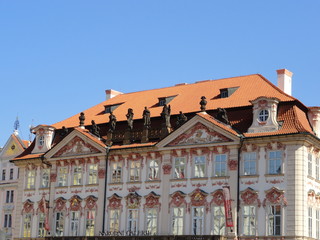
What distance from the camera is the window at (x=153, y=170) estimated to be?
2293 inches

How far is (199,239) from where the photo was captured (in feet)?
173

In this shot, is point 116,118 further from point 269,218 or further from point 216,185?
point 269,218

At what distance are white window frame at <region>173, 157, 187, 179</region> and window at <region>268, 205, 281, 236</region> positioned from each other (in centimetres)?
817

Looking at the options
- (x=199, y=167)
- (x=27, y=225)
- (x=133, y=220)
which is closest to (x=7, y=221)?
(x=27, y=225)

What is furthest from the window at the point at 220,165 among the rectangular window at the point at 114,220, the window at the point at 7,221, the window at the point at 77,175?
the window at the point at 7,221

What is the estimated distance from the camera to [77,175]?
2483 inches

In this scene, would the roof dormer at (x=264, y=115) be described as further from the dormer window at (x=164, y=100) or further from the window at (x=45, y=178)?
the window at (x=45, y=178)

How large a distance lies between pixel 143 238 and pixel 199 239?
541 cm

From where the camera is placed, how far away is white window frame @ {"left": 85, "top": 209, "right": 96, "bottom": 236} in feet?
199

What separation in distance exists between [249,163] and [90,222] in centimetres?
1579

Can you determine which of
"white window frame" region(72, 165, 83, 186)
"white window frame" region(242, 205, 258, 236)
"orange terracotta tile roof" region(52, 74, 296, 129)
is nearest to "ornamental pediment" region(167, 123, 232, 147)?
"orange terracotta tile roof" region(52, 74, 296, 129)

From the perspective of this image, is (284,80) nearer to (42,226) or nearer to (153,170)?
(153,170)

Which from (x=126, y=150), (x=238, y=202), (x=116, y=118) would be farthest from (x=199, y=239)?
(x=116, y=118)

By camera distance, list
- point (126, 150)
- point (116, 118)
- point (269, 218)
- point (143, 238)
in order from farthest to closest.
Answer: point (116, 118), point (126, 150), point (143, 238), point (269, 218)
